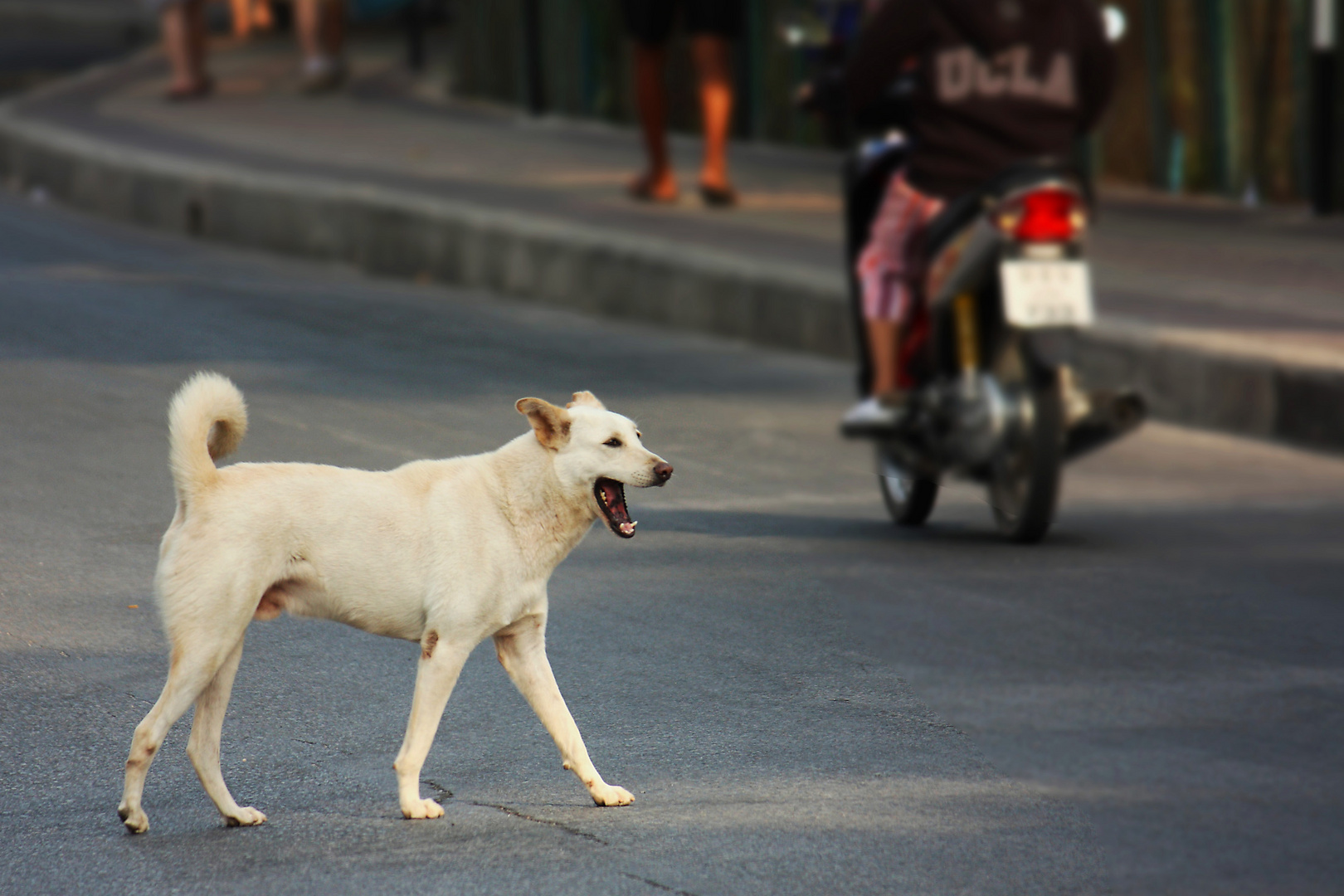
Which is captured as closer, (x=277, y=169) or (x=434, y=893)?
(x=434, y=893)

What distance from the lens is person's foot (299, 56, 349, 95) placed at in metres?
17.0

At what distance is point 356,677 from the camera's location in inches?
179

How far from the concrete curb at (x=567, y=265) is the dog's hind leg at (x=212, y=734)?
15.7ft

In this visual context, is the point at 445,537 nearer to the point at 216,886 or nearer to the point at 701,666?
the point at 216,886

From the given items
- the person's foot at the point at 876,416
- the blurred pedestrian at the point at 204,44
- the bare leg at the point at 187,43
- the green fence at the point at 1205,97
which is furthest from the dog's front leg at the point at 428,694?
the bare leg at the point at 187,43

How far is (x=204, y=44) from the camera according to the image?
16766 millimetres

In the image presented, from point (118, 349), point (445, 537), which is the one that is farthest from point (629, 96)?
point (445, 537)

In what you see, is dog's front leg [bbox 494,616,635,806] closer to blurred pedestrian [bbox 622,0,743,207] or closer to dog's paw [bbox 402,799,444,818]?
dog's paw [bbox 402,799,444,818]

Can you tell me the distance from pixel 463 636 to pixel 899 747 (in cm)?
106

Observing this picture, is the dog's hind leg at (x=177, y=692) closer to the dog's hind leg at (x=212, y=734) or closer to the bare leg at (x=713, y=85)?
the dog's hind leg at (x=212, y=734)

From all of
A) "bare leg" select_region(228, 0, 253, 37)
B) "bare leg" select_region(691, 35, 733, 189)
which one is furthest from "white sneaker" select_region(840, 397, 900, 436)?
"bare leg" select_region(228, 0, 253, 37)

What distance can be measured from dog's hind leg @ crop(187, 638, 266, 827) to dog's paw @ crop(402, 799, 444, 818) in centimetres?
30

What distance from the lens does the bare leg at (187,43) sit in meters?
15.9

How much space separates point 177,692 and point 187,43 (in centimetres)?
1363
